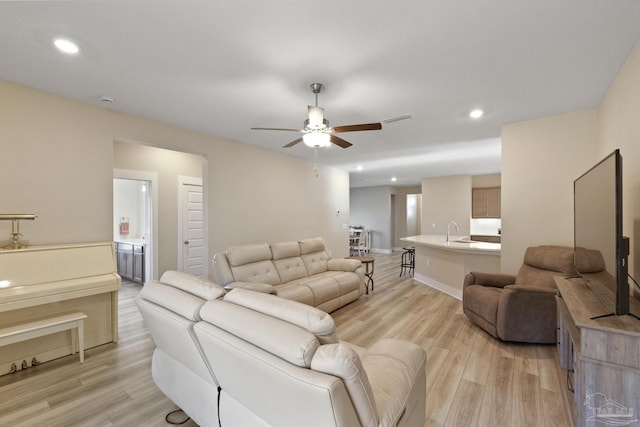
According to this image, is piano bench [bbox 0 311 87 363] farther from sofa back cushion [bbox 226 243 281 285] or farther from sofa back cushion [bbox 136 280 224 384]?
sofa back cushion [bbox 226 243 281 285]

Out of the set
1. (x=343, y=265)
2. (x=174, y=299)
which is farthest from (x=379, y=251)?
(x=174, y=299)

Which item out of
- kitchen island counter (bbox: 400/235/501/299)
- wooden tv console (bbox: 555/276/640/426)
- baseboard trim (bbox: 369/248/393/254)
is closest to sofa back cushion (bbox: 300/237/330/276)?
kitchen island counter (bbox: 400/235/501/299)

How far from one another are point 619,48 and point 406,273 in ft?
18.2

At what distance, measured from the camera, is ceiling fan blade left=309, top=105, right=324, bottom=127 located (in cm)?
247

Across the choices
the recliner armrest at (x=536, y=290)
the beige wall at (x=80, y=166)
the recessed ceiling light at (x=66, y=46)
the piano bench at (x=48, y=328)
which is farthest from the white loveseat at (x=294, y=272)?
the recessed ceiling light at (x=66, y=46)

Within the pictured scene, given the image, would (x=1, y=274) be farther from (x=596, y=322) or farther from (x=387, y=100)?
(x=596, y=322)

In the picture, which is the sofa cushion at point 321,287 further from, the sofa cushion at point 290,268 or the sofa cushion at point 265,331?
the sofa cushion at point 265,331

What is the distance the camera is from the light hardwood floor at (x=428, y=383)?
1.95 m

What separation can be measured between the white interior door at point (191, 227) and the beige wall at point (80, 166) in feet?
3.80

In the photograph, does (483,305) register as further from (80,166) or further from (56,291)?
(80,166)

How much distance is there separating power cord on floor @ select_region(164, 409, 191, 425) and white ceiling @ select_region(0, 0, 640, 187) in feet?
8.70

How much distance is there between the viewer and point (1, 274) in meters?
2.38

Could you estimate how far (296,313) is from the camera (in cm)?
129

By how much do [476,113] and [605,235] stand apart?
2058mm
